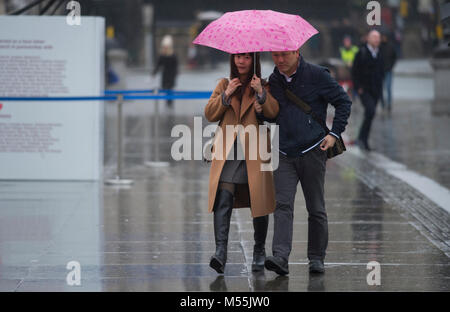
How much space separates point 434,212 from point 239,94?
3.46m

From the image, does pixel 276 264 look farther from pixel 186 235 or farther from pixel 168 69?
pixel 168 69

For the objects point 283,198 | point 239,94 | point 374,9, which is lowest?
point 283,198

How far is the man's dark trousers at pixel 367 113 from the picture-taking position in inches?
588

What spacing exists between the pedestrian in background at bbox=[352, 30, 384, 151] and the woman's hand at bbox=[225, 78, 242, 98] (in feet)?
27.3

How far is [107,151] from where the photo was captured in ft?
49.7

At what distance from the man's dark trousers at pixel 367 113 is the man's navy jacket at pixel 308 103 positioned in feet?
26.4

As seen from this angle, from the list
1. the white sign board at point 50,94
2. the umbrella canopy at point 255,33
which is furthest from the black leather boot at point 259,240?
the white sign board at point 50,94

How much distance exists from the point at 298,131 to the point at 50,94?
17.0ft

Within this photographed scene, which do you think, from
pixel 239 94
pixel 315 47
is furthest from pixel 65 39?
pixel 315 47

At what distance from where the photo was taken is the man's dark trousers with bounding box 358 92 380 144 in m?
14.9

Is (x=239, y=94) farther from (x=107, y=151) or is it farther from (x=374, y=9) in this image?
(x=107, y=151)

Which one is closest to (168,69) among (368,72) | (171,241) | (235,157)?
(368,72)

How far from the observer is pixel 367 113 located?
49.1 ft

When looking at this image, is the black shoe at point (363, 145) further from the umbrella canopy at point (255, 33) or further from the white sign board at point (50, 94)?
the umbrella canopy at point (255, 33)
